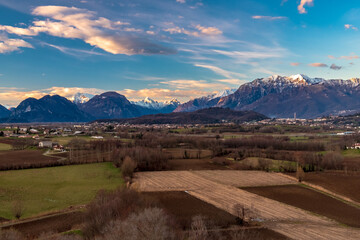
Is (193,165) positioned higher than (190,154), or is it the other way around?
(190,154)

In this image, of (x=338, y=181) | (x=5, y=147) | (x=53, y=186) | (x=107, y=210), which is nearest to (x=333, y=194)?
(x=338, y=181)

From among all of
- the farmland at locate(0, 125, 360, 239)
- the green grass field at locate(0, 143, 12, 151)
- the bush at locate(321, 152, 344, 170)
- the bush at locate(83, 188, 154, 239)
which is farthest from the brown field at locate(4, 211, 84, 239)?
the green grass field at locate(0, 143, 12, 151)

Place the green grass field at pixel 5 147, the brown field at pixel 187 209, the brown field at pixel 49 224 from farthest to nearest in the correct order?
1. the green grass field at pixel 5 147
2. the brown field at pixel 187 209
3. the brown field at pixel 49 224

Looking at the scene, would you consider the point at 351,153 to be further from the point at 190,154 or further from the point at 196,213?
the point at 196,213

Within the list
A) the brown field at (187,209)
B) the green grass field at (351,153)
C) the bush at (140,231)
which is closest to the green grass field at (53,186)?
the brown field at (187,209)

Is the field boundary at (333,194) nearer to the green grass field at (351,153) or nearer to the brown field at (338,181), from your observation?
the brown field at (338,181)

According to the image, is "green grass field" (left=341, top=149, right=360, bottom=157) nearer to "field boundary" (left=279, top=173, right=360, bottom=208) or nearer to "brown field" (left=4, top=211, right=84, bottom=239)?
"field boundary" (left=279, top=173, right=360, bottom=208)
